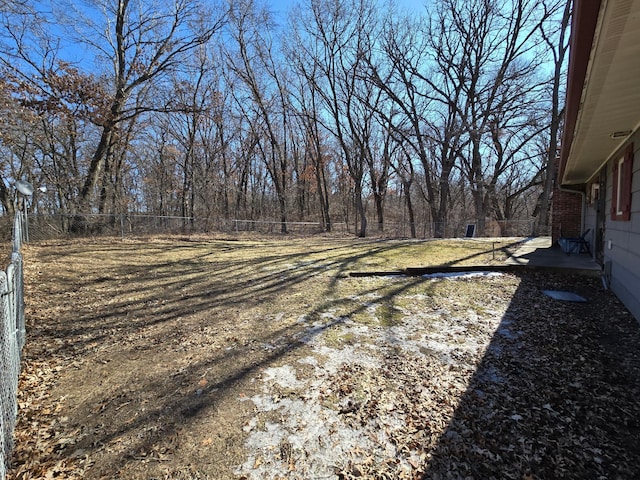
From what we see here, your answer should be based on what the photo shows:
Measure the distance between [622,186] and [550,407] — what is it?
14.8 feet

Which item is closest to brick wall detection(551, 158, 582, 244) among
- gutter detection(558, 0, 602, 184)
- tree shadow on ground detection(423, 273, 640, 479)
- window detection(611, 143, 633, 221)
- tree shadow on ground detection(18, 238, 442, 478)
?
window detection(611, 143, 633, 221)

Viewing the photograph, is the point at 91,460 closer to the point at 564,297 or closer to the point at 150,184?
the point at 564,297

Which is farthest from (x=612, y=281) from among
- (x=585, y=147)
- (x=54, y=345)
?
(x=54, y=345)

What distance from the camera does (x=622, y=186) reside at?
4996 millimetres

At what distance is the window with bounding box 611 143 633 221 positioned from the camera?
4.65m

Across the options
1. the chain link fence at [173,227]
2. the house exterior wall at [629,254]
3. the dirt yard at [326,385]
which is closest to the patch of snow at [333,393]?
the dirt yard at [326,385]

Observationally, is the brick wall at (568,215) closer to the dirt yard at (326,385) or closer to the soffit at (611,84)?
the soffit at (611,84)

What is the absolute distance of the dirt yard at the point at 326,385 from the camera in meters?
1.93

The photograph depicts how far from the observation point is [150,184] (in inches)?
982

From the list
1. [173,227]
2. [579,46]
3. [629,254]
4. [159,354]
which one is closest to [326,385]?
[159,354]

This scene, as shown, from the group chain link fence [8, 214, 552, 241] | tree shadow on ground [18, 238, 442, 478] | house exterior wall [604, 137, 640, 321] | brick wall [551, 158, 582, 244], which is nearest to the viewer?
tree shadow on ground [18, 238, 442, 478]

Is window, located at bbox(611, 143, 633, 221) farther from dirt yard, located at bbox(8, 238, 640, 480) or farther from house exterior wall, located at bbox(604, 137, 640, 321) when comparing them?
dirt yard, located at bbox(8, 238, 640, 480)

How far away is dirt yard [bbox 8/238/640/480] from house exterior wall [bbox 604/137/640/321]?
0.24 m

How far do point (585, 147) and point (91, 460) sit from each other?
7.47m
